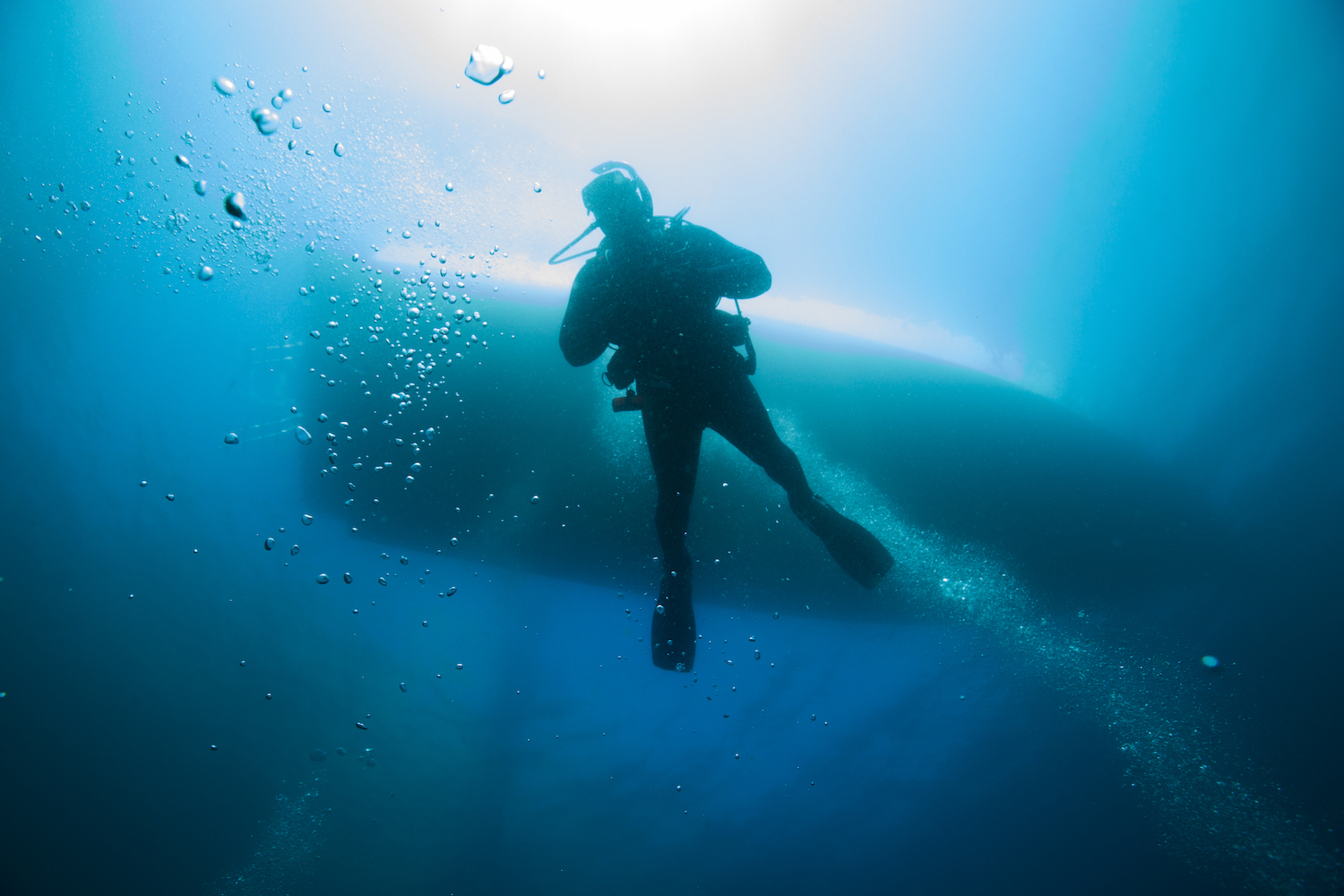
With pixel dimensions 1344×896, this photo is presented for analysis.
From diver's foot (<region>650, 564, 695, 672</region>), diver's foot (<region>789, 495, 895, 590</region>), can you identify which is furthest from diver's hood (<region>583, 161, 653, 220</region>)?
diver's foot (<region>650, 564, 695, 672</region>)

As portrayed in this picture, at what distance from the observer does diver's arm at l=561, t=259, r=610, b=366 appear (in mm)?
3695

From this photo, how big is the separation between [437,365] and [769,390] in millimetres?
4995

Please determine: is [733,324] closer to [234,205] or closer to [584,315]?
[584,315]

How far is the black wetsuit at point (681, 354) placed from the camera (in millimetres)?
3662

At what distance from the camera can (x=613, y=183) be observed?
3559mm

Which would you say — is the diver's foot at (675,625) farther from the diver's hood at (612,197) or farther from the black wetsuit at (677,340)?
the diver's hood at (612,197)

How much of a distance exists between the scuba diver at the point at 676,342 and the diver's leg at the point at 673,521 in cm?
1

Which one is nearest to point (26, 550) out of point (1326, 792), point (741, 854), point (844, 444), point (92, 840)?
point (92, 840)

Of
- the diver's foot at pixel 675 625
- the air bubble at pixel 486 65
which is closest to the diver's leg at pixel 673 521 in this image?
the diver's foot at pixel 675 625

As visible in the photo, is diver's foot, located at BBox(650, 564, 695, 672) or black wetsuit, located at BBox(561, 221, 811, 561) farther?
diver's foot, located at BBox(650, 564, 695, 672)

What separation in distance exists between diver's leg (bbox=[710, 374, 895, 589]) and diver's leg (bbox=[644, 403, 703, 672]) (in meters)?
0.34

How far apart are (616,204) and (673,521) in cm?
255

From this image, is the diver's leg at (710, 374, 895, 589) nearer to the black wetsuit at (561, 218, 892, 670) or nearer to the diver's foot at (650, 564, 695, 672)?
the black wetsuit at (561, 218, 892, 670)

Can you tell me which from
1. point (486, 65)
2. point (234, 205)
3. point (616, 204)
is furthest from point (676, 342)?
point (234, 205)
